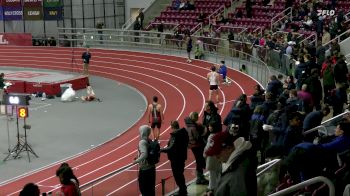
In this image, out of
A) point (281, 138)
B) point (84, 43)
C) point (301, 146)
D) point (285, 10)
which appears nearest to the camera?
point (301, 146)

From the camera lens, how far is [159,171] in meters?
11.7

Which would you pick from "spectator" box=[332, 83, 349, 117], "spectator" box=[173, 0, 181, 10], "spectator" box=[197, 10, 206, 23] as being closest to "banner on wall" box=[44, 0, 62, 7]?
"spectator" box=[173, 0, 181, 10]

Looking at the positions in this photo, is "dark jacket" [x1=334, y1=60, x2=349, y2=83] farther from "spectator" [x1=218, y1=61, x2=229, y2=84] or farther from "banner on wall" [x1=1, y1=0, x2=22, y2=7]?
"banner on wall" [x1=1, y1=0, x2=22, y2=7]

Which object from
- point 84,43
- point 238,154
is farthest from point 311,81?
point 84,43

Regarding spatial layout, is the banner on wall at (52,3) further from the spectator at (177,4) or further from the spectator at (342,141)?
the spectator at (342,141)

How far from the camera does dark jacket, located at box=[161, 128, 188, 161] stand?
11.0 meters

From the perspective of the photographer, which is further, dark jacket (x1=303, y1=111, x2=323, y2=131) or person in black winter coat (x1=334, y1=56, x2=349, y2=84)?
person in black winter coat (x1=334, y1=56, x2=349, y2=84)

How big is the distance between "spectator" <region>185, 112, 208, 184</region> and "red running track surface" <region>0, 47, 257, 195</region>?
13.4 inches

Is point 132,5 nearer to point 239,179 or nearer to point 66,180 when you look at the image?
point 66,180

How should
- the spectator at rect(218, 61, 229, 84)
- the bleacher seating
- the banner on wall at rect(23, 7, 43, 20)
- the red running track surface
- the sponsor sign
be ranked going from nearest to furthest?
the red running track surface
the spectator at rect(218, 61, 229, 84)
the sponsor sign
the bleacher seating
the banner on wall at rect(23, 7, 43, 20)

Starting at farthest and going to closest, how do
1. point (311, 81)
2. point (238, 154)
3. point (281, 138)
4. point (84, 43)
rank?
point (84, 43)
point (311, 81)
point (281, 138)
point (238, 154)

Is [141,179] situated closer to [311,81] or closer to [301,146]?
[301,146]

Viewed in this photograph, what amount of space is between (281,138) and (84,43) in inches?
1335

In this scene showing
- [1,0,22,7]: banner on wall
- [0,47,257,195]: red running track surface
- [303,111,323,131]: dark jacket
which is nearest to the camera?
[303,111,323,131]: dark jacket
